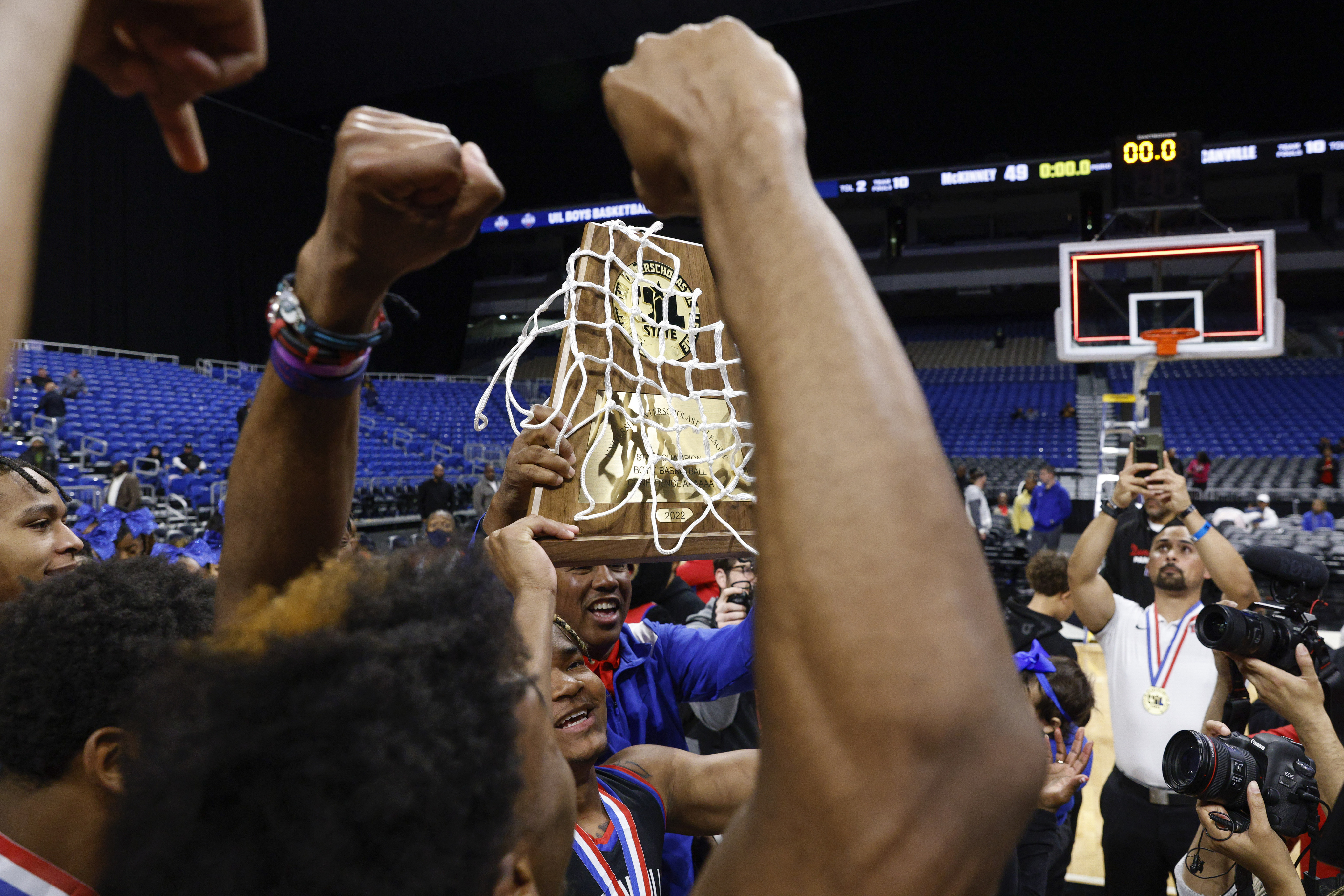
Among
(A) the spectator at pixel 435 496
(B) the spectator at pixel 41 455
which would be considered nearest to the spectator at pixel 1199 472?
(A) the spectator at pixel 435 496

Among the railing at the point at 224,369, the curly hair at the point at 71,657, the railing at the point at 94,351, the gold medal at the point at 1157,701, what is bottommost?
the gold medal at the point at 1157,701

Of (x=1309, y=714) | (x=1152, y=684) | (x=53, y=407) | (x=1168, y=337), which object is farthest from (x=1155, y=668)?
(x=53, y=407)

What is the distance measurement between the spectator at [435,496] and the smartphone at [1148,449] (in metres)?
8.58

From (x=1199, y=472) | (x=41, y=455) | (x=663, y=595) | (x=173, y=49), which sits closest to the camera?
(x=173, y=49)

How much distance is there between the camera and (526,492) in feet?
4.71

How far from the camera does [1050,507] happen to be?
1053 centimetres

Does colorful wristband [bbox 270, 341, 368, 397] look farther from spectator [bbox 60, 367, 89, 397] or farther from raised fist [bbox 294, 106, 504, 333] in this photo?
spectator [bbox 60, 367, 89, 397]

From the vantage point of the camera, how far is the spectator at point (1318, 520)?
10445 millimetres

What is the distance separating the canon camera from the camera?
1.90 m

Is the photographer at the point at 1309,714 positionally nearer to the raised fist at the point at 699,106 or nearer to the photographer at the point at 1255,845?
the photographer at the point at 1255,845

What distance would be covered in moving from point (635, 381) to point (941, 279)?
1869 cm

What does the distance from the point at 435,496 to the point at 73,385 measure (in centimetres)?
473

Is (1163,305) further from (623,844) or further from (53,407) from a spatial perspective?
(53,407)

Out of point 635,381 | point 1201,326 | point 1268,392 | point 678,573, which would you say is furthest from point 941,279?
point 635,381
